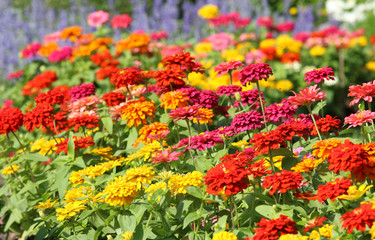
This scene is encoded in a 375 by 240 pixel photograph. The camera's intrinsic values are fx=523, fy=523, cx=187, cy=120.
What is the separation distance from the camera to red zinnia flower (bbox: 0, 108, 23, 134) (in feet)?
9.98

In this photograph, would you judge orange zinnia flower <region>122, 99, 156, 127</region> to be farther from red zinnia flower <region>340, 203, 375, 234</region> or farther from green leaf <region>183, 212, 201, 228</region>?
red zinnia flower <region>340, 203, 375, 234</region>

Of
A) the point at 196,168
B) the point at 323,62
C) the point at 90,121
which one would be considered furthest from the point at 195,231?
the point at 323,62

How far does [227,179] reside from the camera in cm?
187

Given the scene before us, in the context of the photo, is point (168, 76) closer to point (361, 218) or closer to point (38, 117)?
point (38, 117)

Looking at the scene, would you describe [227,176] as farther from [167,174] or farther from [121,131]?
[121,131]

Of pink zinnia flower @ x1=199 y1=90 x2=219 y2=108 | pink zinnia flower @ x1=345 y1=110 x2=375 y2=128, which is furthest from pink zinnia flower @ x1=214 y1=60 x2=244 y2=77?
pink zinnia flower @ x1=345 y1=110 x2=375 y2=128

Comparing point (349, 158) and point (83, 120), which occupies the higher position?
point (349, 158)

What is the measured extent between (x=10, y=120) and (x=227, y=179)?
169cm

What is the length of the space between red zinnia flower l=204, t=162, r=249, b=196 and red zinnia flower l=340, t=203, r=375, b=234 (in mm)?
403

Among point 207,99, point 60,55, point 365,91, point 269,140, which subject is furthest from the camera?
point 60,55

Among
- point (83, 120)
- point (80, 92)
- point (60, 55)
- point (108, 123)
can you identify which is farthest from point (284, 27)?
point (83, 120)

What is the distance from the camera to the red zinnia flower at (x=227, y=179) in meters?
1.88

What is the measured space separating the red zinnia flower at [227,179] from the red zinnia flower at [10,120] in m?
1.57

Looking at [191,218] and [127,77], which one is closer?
[191,218]
